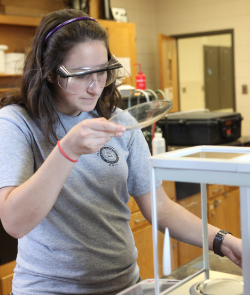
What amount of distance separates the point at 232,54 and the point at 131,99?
116 inches

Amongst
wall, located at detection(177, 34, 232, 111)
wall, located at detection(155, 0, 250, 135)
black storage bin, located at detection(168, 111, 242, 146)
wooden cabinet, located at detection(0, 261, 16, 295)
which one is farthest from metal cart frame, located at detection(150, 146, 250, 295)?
wall, located at detection(177, 34, 232, 111)

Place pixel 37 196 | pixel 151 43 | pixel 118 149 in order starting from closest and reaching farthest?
pixel 37 196, pixel 118 149, pixel 151 43

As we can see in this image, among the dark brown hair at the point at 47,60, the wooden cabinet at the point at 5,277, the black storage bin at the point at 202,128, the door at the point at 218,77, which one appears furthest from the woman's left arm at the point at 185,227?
the door at the point at 218,77

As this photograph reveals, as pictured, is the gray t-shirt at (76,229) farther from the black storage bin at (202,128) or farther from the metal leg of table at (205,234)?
the black storage bin at (202,128)

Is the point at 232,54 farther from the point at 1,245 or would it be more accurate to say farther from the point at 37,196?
the point at 37,196

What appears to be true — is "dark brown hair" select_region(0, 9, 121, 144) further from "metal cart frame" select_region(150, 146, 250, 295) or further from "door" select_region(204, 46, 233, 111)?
"door" select_region(204, 46, 233, 111)

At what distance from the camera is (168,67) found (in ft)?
17.5

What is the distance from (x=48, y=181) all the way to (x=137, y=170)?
0.40m

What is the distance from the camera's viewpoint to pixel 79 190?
40.5 inches

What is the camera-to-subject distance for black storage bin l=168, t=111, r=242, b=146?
2.79 m

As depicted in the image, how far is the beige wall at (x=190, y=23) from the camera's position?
4.79 m

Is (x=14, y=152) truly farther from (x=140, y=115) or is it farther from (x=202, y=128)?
(x=202, y=128)

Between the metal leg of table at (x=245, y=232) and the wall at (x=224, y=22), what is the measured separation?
4.41 m

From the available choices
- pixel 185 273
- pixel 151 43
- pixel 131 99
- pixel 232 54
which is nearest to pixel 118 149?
pixel 185 273
